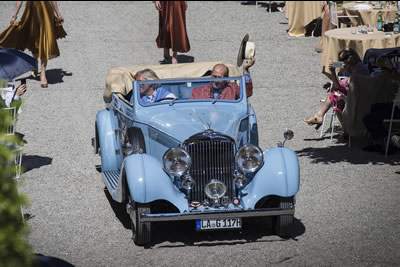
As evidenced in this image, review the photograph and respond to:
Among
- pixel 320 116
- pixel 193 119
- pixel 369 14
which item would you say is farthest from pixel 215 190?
pixel 369 14

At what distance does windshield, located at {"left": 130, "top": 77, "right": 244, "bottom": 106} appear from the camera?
7.81 meters

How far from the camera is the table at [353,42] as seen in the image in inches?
488

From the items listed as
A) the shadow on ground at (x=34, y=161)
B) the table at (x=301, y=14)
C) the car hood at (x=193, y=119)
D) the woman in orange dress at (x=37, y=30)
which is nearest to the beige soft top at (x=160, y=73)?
the shadow on ground at (x=34, y=161)

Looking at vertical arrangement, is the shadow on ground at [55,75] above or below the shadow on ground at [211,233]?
above

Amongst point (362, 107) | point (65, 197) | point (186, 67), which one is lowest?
point (65, 197)

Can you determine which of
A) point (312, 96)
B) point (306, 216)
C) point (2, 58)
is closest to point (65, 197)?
point (2, 58)

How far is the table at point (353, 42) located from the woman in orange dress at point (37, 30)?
15.8 ft

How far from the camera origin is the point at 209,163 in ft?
22.5

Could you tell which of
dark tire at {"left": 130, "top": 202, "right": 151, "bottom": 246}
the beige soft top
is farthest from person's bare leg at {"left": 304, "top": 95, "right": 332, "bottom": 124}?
dark tire at {"left": 130, "top": 202, "right": 151, "bottom": 246}

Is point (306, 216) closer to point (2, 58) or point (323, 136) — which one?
point (323, 136)

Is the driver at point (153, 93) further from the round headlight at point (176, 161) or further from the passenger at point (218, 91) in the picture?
the round headlight at point (176, 161)

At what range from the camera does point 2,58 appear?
9.02 m

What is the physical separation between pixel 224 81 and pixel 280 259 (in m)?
2.23

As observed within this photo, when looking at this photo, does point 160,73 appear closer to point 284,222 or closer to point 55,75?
point 284,222
